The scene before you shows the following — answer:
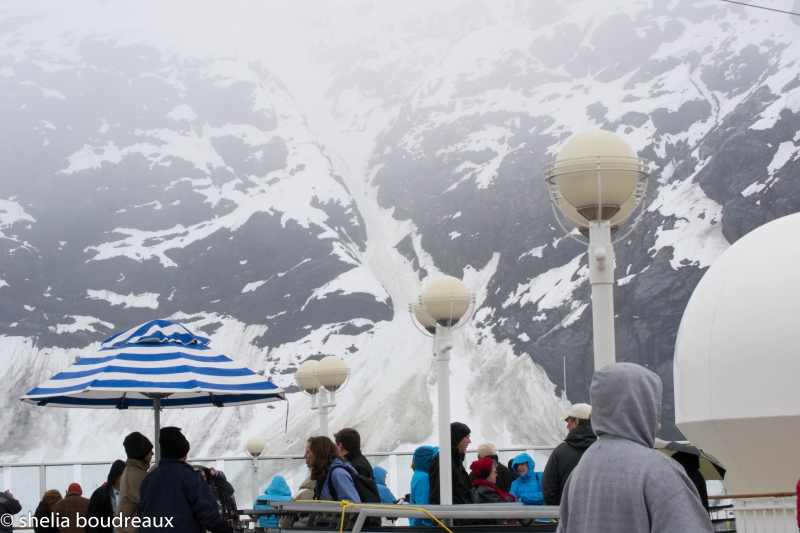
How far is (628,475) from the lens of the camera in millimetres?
2527

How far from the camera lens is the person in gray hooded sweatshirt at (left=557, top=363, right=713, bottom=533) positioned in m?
2.44


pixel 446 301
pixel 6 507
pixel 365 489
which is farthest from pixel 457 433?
pixel 6 507

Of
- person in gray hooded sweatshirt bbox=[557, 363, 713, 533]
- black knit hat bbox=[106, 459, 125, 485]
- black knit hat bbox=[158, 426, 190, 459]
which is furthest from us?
black knit hat bbox=[106, 459, 125, 485]

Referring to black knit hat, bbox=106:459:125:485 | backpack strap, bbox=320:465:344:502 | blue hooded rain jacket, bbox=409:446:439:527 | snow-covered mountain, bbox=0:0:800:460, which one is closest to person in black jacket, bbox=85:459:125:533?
black knit hat, bbox=106:459:125:485

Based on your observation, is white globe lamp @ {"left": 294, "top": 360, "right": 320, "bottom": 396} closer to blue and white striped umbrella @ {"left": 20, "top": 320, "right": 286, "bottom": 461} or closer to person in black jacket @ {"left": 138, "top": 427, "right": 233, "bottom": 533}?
blue and white striped umbrella @ {"left": 20, "top": 320, "right": 286, "bottom": 461}

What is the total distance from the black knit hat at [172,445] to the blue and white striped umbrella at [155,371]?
107 centimetres

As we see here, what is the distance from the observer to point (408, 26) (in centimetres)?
13288

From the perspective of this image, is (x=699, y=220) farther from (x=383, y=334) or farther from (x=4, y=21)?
(x=4, y=21)

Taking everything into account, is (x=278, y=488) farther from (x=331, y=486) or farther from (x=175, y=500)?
(x=175, y=500)

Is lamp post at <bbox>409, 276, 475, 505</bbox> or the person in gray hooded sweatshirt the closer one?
the person in gray hooded sweatshirt

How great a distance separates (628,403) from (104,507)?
541 cm

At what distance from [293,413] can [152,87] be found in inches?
2455

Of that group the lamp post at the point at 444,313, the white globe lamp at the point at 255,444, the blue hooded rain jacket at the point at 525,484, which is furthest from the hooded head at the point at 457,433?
the white globe lamp at the point at 255,444

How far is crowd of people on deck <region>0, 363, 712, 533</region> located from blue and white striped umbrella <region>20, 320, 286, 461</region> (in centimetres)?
59
